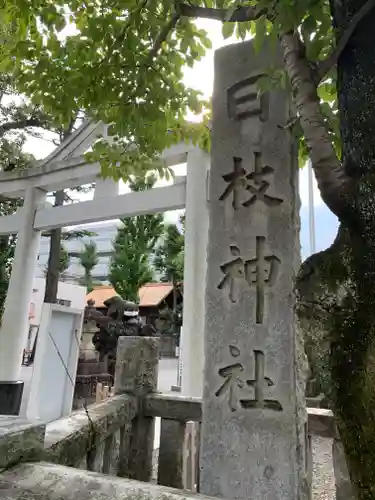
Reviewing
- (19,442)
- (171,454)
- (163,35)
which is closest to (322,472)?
(171,454)

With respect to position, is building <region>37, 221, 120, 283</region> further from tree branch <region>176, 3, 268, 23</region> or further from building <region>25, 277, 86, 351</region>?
tree branch <region>176, 3, 268, 23</region>

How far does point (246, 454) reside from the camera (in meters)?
2.13

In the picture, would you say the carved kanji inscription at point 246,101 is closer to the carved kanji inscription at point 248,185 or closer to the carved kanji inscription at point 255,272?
the carved kanji inscription at point 248,185

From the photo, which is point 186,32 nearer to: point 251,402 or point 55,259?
point 251,402

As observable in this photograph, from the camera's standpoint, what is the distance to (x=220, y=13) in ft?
5.89

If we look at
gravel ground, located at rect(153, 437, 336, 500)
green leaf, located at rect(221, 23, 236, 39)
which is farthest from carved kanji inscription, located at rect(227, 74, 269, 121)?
gravel ground, located at rect(153, 437, 336, 500)

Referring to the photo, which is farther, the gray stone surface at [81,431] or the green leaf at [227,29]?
the green leaf at [227,29]

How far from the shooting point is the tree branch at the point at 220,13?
1553 mm

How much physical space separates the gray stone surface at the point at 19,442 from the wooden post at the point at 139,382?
1574 millimetres

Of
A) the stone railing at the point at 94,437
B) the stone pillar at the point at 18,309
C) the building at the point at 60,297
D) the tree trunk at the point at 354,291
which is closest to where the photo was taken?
the tree trunk at the point at 354,291

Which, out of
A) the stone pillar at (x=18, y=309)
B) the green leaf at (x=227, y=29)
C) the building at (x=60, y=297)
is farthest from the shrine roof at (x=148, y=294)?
the green leaf at (x=227, y=29)

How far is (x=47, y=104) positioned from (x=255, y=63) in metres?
1.44

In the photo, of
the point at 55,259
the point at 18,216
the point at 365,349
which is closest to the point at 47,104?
the point at 365,349

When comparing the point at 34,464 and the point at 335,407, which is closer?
the point at 335,407
